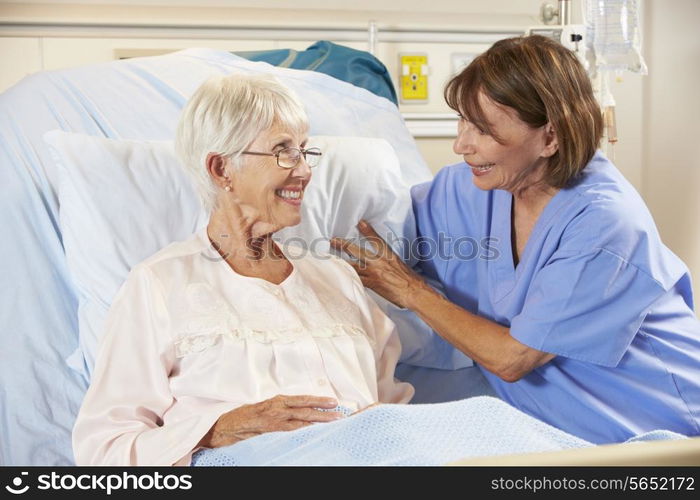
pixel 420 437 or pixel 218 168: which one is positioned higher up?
pixel 218 168

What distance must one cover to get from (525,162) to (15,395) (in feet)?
3.18

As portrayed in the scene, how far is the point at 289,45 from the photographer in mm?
2355

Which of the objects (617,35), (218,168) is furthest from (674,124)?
(218,168)

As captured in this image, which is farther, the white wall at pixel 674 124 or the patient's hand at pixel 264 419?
the white wall at pixel 674 124

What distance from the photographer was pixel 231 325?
1.41 meters

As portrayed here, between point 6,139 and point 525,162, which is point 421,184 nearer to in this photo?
point 525,162

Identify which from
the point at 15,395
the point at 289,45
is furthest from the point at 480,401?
the point at 289,45

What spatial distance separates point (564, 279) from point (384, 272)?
0.35 metres

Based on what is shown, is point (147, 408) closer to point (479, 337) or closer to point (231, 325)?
point (231, 325)

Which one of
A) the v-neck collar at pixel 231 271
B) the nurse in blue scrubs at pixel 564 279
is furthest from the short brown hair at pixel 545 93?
the v-neck collar at pixel 231 271

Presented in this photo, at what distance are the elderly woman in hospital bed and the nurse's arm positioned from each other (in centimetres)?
12

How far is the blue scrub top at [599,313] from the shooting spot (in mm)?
1513

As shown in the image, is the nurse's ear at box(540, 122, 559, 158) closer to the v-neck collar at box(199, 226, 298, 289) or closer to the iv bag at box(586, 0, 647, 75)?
the v-neck collar at box(199, 226, 298, 289)

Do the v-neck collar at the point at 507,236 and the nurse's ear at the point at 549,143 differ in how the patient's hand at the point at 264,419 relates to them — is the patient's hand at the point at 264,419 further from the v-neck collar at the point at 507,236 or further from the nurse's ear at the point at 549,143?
the nurse's ear at the point at 549,143
